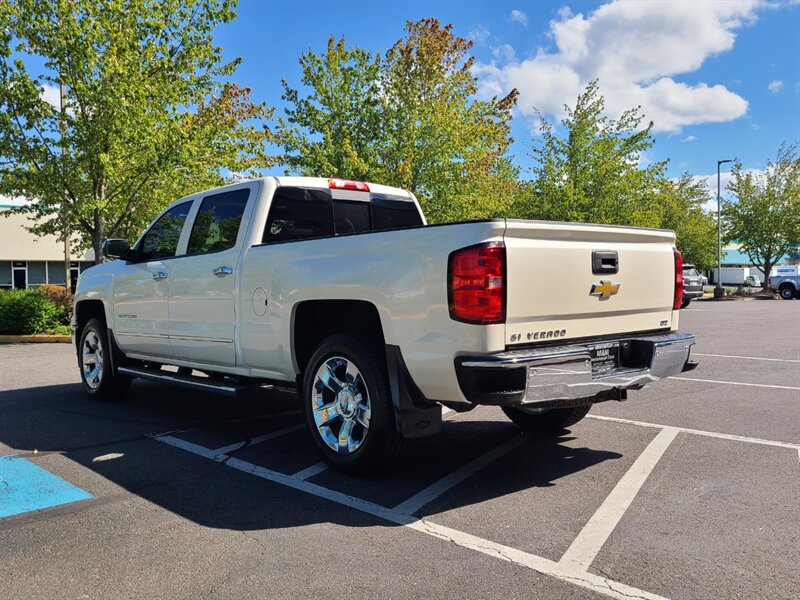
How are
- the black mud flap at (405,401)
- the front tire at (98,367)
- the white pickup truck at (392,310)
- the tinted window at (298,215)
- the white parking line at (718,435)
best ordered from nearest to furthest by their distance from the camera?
the white pickup truck at (392,310), the black mud flap at (405,401), the white parking line at (718,435), the tinted window at (298,215), the front tire at (98,367)

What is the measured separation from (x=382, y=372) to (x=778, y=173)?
148ft

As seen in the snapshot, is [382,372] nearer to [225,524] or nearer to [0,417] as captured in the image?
[225,524]

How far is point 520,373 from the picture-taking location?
3.57 meters

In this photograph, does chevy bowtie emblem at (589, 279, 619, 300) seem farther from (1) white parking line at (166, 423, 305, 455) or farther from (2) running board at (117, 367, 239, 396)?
(1) white parking line at (166, 423, 305, 455)

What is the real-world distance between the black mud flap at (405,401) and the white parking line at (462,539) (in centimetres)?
51

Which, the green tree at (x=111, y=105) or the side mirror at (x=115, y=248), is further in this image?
the green tree at (x=111, y=105)

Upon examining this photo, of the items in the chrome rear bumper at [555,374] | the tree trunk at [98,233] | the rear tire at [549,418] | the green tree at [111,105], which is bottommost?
the rear tire at [549,418]

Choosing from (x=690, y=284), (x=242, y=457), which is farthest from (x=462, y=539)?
(x=690, y=284)

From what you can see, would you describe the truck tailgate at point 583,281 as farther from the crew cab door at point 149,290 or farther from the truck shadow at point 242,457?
the crew cab door at point 149,290

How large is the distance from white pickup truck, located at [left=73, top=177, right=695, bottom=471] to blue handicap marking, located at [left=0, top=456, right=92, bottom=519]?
1306mm

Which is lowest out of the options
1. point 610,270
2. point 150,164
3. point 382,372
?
point 382,372

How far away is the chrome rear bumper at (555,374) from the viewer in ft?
11.7

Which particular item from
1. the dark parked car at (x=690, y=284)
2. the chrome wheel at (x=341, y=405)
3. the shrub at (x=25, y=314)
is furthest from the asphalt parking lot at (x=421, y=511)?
the dark parked car at (x=690, y=284)

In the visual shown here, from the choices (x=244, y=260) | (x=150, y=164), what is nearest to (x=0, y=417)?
(x=244, y=260)
